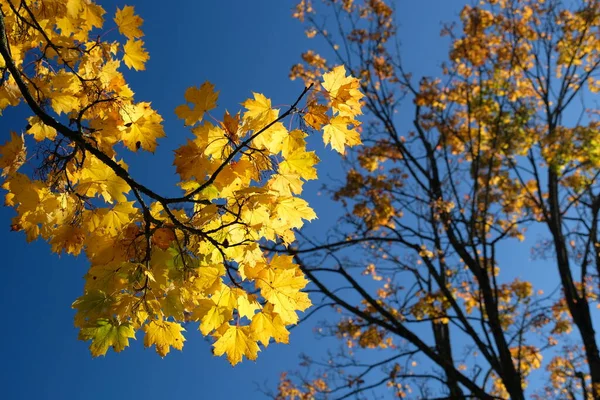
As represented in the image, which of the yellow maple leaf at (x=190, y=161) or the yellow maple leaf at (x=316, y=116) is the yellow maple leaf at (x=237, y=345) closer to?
the yellow maple leaf at (x=190, y=161)

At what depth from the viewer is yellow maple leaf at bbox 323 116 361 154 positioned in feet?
6.38

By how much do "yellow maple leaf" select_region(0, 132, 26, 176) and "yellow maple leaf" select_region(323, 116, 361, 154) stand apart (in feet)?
5.23

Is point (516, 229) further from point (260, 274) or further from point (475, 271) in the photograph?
point (260, 274)

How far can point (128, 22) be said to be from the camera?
2885 mm

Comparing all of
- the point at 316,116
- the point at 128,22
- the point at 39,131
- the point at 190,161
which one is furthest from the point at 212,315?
the point at 128,22

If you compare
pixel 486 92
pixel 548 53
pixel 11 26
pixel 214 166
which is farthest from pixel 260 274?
pixel 548 53

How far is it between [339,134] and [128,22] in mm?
1820

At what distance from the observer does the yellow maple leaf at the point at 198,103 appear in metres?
1.90

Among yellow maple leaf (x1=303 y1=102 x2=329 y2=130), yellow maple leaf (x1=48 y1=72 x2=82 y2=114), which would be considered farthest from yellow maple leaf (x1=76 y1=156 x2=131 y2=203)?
yellow maple leaf (x1=303 y1=102 x2=329 y2=130)

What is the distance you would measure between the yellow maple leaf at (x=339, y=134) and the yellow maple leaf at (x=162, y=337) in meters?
1.09

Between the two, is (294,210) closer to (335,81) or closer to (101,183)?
(335,81)

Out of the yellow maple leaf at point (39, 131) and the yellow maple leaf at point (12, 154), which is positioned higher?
the yellow maple leaf at point (39, 131)

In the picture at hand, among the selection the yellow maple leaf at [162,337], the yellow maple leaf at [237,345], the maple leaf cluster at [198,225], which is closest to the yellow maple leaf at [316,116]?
the maple leaf cluster at [198,225]

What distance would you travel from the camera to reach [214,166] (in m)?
1.96
